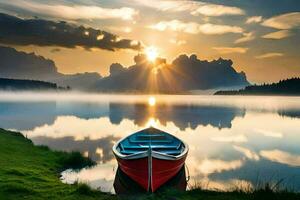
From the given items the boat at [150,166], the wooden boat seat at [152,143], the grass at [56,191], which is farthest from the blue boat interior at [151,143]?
the grass at [56,191]

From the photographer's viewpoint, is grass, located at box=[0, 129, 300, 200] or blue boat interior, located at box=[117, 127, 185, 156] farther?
blue boat interior, located at box=[117, 127, 185, 156]

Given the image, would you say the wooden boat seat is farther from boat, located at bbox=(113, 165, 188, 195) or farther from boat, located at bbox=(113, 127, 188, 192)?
boat, located at bbox=(113, 165, 188, 195)

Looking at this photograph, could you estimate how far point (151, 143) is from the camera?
30.1m

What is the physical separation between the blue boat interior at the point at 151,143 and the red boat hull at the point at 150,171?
3538 millimetres

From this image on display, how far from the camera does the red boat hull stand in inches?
794

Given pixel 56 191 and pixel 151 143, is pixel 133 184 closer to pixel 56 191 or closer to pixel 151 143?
pixel 56 191

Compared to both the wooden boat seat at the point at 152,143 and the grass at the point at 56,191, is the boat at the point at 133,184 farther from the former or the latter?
the grass at the point at 56,191

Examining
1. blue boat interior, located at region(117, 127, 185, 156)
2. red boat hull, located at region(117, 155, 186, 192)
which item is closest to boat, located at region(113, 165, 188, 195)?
red boat hull, located at region(117, 155, 186, 192)

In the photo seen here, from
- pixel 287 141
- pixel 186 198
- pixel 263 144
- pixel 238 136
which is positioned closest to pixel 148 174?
pixel 186 198

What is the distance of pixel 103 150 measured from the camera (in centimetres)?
3975

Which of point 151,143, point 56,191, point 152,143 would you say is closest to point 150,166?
point 56,191

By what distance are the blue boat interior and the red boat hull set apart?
11.6 feet

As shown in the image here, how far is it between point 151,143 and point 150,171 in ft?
32.7

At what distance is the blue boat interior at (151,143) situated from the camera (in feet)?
87.6
